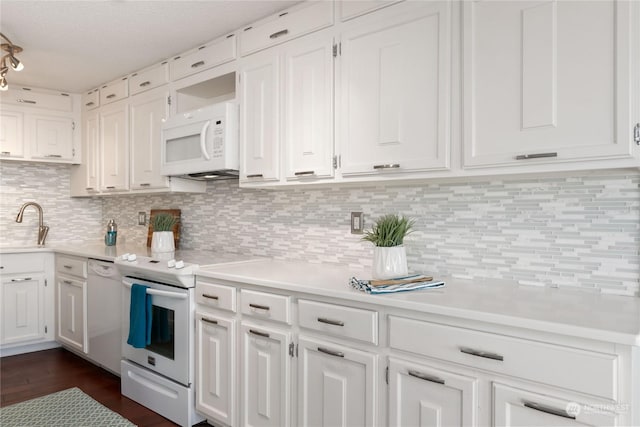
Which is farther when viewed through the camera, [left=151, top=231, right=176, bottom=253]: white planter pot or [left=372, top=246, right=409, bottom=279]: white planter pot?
[left=151, top=231, right=176, bottom=253]: white planter pot

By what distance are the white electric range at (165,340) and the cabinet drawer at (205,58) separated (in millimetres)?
1294

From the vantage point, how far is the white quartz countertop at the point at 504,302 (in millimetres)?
1243

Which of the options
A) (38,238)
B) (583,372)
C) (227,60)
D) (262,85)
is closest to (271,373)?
(583,372)

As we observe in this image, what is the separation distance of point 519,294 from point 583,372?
488 mm

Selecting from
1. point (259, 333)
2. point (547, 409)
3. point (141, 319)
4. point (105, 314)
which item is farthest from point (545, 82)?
point (105, 314)

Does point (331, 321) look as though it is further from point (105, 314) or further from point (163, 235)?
point (105, 314)

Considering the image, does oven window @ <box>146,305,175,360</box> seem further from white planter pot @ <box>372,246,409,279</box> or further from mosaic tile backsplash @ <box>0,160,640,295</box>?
white planter pot @ <box>372,246,409,279</box>

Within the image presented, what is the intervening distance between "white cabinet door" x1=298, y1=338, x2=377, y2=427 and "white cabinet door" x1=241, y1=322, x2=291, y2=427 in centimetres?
10

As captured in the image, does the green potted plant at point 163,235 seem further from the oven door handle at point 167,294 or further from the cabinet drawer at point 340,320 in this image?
the cabinet drawer at point 340,320

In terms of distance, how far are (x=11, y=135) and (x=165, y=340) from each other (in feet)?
8.88

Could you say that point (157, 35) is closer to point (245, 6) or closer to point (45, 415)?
point (245, 6)

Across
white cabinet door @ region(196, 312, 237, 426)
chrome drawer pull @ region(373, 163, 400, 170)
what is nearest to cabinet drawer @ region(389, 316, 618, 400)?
chrome drawer pull @ region(373, 163, 400, 170)

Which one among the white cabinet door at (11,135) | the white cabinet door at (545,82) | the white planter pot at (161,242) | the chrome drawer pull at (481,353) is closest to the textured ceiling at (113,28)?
the white cabinet door at (11,135)

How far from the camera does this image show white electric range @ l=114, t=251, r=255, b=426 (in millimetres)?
2471
